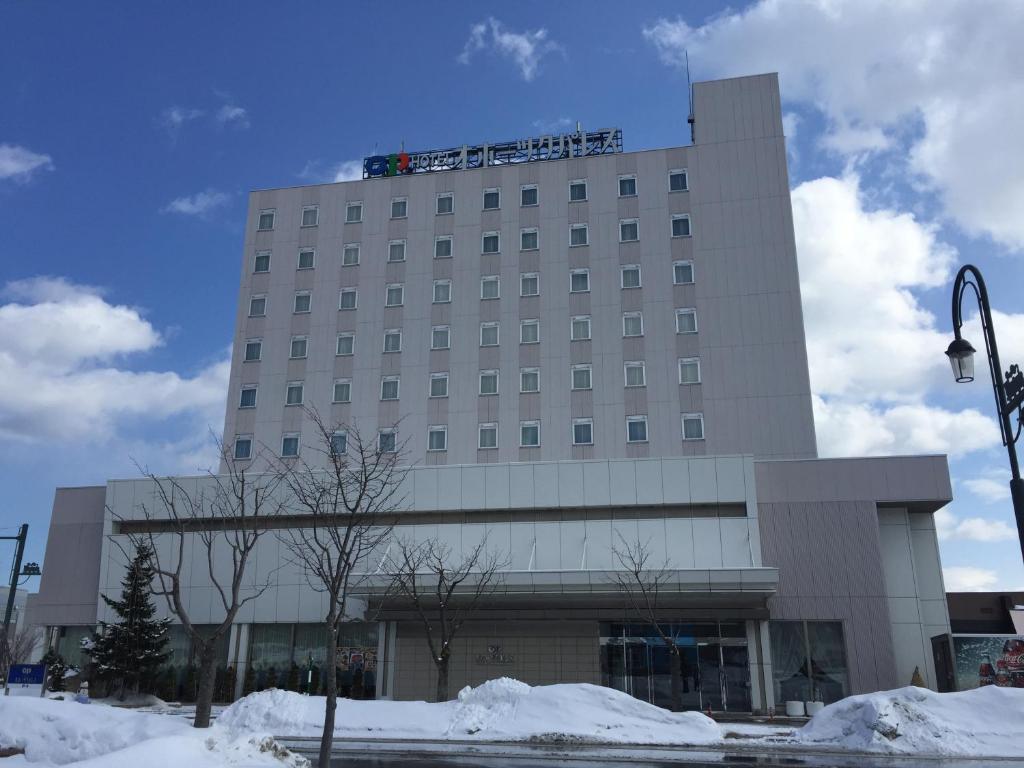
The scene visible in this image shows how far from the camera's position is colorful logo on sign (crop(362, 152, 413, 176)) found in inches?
2217

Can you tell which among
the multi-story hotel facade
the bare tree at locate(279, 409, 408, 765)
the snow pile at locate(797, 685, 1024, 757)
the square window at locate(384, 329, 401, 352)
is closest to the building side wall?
the multi-story hotel facade

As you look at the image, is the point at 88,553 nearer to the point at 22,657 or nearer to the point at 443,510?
the point at 443,510

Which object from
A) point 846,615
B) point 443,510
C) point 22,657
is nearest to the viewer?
point 846,615

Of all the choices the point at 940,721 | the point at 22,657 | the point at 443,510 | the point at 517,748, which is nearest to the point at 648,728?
the point at 517,748

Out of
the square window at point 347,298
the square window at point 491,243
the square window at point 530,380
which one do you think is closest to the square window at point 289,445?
the square window at point 347,298

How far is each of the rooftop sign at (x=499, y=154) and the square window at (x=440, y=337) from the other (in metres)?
10.6

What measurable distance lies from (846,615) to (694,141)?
28.3 m

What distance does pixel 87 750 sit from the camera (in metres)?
15.7

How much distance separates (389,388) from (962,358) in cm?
4003

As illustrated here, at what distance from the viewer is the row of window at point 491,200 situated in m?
51.6

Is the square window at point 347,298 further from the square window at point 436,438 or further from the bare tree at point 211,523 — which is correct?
the bare tree at point 211,523

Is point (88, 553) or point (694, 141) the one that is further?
point (694, 141)

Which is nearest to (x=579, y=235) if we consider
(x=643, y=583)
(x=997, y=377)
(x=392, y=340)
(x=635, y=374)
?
(x=635, y=374)

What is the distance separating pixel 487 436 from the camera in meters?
48.9
